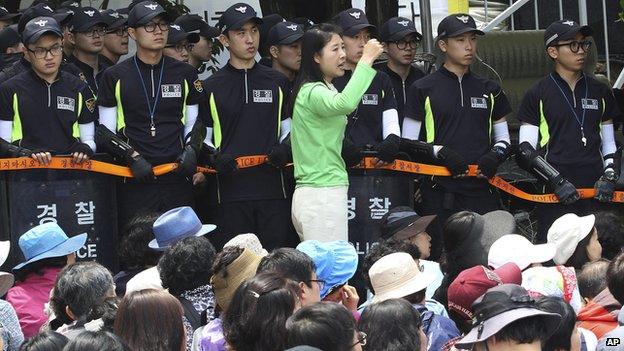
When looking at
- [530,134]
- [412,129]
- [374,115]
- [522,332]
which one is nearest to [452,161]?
[412,129]

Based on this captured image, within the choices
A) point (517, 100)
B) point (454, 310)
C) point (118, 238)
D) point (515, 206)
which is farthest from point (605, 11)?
point (454, 310)

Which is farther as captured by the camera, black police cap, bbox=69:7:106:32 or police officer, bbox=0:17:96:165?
black police cap, bbox=69:7:106:32

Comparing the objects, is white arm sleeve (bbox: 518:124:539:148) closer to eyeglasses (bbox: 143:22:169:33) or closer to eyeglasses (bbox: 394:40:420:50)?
eyeglasses (bbox: 394:40:420:50)

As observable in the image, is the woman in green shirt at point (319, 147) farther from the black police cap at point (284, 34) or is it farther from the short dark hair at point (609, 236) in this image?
the short dark hair at point (609, 236)

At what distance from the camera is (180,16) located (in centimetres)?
1357

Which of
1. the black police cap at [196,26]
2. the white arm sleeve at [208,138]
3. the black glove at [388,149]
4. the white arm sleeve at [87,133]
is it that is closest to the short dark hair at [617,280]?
the black glove at [388,149]

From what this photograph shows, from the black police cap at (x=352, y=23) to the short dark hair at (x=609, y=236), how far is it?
8.55 ft

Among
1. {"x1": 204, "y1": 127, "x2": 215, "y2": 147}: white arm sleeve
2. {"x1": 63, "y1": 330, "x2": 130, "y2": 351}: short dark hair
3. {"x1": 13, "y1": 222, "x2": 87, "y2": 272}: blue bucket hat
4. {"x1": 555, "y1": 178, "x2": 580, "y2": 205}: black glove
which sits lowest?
{"x1": 555, "y1": 178, "x2": 580, "y2": 205}: black glove

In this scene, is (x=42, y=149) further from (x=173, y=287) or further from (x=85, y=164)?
(x=173, y=287)

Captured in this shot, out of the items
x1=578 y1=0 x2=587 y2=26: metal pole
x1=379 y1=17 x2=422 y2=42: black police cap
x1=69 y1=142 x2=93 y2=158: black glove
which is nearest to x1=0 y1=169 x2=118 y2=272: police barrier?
x1=69 y1=142 x2=93 y2=158: black glove

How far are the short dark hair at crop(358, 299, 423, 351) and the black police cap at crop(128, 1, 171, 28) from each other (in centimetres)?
500

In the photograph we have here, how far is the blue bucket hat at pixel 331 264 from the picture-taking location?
8312 mm

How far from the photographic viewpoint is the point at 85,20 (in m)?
12.1

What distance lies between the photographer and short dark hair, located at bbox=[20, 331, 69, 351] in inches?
256
